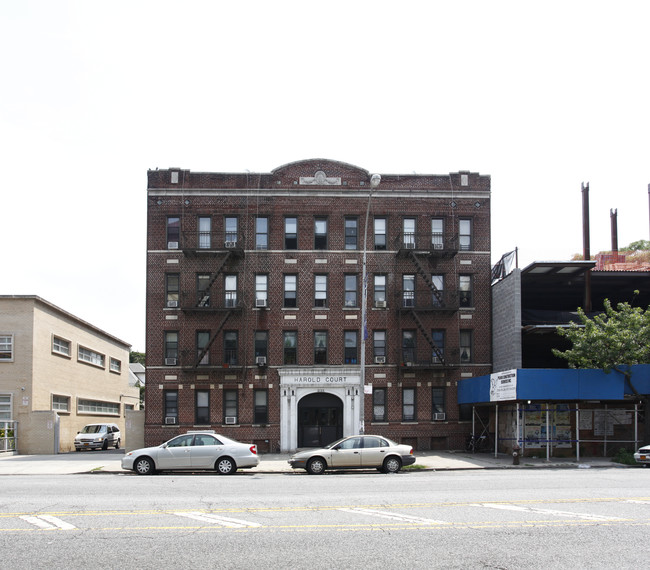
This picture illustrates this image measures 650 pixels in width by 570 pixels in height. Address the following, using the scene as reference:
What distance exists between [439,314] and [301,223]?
849cm

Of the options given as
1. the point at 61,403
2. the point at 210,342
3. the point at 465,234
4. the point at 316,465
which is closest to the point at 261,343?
the point at 210,342

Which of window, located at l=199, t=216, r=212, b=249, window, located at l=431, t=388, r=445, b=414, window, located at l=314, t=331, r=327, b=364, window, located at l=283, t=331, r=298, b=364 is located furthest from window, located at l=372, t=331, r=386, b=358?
window, located at l=199, t=216, r=212, b=249

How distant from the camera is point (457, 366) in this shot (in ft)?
118

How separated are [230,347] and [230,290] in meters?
2.88

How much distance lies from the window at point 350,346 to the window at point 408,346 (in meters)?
2.45

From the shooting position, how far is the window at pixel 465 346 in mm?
36500

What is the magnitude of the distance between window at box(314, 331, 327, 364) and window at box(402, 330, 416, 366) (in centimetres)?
401

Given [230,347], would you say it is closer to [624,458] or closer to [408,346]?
[408,346]

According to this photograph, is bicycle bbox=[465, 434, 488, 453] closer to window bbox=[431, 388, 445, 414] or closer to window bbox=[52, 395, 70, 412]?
window bbox=[431, 388, 445, 414]

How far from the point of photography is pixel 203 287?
36000mm

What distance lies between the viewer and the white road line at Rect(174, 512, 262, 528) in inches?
464

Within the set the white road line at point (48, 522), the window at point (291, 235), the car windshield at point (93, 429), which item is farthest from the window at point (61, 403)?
the white road line at point (48, 522)

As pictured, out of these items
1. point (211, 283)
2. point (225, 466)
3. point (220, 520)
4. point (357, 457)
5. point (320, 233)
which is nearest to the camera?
point (220, 520)

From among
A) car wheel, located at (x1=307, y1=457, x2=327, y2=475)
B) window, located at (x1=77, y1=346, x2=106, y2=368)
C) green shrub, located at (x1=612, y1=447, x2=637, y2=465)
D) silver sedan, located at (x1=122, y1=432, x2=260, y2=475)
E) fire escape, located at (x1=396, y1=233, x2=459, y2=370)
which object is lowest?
green shrub, located at (x1=612, y1=447, x2=637, y2=465)
